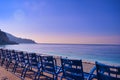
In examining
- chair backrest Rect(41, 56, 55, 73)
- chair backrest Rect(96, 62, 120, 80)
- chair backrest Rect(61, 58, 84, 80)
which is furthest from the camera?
chair backrest Rect(41, 56, 55, 73)

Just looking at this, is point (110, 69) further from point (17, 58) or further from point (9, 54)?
point (9, 54)

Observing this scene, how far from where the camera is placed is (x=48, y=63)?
508 cm

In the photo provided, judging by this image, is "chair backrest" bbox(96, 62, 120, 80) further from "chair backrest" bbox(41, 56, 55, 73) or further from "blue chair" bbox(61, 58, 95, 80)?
"chair backrest" bbox(41, 56, 55, 73)

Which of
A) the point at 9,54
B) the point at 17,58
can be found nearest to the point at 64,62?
the point at 17,58

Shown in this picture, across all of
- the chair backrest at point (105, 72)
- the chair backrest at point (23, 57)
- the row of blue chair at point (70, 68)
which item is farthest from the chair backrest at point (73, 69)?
the chair backrest at point (23, 57)

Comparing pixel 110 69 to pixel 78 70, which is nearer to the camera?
pixel 110 69

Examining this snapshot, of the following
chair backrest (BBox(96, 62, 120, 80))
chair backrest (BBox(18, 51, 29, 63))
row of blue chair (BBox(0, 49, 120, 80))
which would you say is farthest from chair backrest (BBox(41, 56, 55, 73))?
chair backrest (BBox(96, 62, 120, 80))

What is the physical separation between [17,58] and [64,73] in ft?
12.5

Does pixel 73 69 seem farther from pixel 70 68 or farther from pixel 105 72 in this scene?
pixel 105 72

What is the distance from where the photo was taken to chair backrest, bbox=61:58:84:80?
3.89m

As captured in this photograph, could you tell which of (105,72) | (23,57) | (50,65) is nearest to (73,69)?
(105,72)

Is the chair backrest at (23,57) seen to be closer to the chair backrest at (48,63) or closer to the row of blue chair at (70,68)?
the row of blue chair at (70,68)

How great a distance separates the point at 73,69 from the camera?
13.4ft

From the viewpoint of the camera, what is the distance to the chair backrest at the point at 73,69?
389 cm
